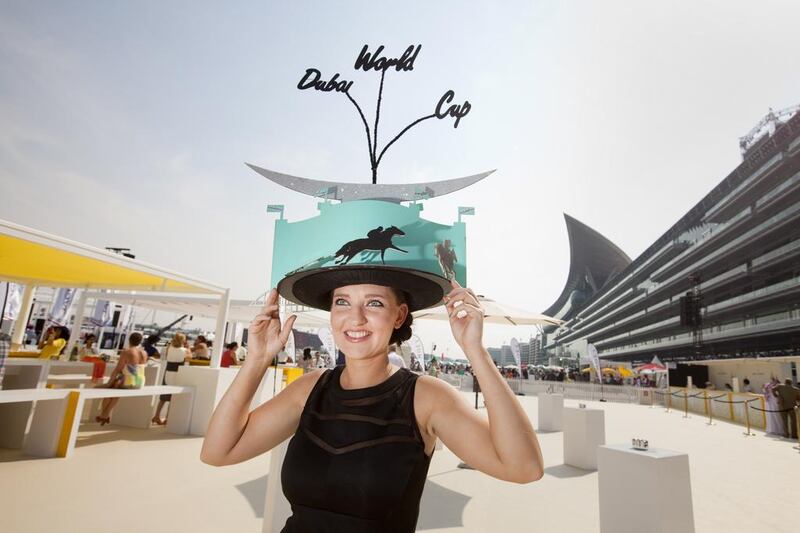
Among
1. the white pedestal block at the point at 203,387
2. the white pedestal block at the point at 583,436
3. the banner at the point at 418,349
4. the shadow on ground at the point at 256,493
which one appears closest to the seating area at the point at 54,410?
the white pedestal block at the point at 203,387

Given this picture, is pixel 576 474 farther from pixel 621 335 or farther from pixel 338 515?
pixel 621 335

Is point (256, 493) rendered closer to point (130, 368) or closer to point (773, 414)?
point (130, 368)

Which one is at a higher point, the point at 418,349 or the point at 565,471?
the point at 418,349

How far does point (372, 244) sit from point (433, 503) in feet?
14.2

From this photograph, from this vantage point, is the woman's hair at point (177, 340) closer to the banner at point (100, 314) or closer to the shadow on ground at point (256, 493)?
the shadow on ground at point (256, 493)

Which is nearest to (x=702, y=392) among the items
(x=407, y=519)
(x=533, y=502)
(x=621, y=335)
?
(x=533, y=502)

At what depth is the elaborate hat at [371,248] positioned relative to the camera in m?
1.50

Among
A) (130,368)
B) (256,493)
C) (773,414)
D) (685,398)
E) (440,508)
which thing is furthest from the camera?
(685,398)

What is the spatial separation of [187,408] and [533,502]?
648 cm

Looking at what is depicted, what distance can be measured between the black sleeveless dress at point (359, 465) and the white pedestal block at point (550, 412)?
10.1m

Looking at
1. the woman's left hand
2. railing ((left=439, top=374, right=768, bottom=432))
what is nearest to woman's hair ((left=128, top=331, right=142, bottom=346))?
the woman's left hand

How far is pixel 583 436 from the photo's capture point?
22.1 ft

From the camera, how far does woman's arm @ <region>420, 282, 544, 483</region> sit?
52.5 inches

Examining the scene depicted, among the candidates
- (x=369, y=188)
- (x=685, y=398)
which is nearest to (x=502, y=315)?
(x=369, y=188)
